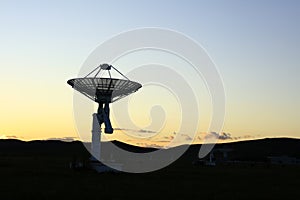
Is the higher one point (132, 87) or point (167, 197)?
point (132, 87)

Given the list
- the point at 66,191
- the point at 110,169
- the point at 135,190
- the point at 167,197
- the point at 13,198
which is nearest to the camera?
the point at 13,198

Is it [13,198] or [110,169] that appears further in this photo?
[110,169]

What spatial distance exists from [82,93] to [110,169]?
12868mm

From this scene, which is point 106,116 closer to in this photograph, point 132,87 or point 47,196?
point 132,87

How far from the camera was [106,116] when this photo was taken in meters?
75.9

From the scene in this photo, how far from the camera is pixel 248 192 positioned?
44.3m

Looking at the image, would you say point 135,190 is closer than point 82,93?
Yes

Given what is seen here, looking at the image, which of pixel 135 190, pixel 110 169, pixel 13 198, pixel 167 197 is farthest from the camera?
pixel 110 169

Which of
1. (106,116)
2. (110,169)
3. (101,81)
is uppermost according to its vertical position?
(101,81)

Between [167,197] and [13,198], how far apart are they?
1144 cm

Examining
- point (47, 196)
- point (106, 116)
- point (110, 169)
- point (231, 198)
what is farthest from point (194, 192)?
point (106, 116)

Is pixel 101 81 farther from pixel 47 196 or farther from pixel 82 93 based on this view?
pixel 47 196

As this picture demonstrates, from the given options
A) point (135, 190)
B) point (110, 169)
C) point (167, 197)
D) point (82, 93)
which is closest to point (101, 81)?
point (82, 93)

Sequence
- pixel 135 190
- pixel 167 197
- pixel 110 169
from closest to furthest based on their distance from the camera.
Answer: pixel 167 197 → pixel 135 190 → pixel 110 169
